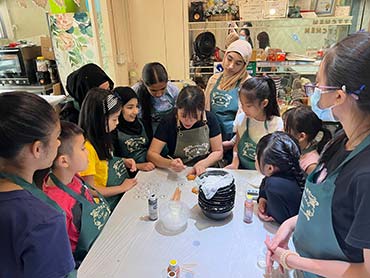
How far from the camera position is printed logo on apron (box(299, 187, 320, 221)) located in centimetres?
79

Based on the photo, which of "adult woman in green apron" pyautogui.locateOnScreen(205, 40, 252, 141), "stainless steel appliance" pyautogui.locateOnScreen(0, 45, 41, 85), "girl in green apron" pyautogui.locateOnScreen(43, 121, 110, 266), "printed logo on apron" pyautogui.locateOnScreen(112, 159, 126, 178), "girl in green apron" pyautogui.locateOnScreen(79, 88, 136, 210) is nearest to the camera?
"girl in green apron" pyautogui.locateOnScreen(43, 121, 110, 266)

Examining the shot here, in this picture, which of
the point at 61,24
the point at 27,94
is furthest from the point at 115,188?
the point at 61,24

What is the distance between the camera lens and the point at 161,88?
194 cm

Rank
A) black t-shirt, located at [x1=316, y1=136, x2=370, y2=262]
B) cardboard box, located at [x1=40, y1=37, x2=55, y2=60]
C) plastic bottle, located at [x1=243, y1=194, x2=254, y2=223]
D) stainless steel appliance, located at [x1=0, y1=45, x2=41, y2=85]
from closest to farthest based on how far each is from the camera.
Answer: black t-shirt, located at [x1=316, y1=136, x2=370, y2=262] < plastic bottle, located at [x1=243, y1=194, x2=254, y2=223] < stainless steel appliance, located at [x1=0, y1=45, x2=41, y2=85] < cardboard box, located at [x1=40, y1=37, x2=55, y2=60]

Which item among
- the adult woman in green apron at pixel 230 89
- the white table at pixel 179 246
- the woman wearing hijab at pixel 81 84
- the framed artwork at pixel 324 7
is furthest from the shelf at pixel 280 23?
the white table at pixel 179 246

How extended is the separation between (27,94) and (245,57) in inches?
63.7

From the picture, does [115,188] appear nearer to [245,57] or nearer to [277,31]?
[245,57]

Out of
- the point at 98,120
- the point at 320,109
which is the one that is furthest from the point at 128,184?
the point at 320,109

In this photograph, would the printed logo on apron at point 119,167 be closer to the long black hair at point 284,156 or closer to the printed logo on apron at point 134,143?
the printed logo on apron at point 134,143

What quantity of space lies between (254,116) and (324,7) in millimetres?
1795

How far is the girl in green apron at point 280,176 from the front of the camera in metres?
1.13

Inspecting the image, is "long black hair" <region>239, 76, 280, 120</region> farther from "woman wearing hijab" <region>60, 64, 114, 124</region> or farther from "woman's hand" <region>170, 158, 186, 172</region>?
"woman wearing hijab" <region>60, 64, 114, 124</region>

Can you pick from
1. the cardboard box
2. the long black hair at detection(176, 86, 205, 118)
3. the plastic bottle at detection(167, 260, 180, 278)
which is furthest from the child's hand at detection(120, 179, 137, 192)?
the cardboard box

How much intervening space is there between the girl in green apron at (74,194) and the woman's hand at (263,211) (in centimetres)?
69
